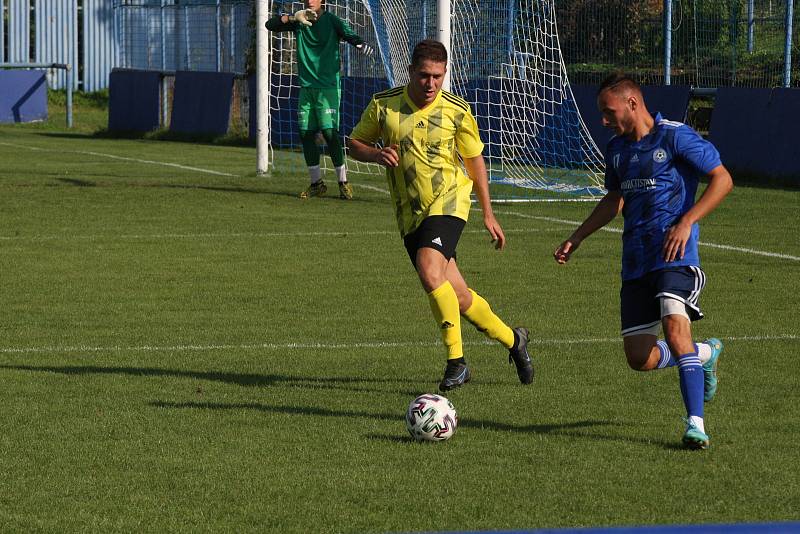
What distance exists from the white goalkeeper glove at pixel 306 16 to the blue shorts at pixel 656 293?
10.7 metres

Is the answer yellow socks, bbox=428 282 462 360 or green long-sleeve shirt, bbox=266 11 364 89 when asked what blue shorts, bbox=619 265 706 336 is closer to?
yellow socks, bbox=428 282 462 360

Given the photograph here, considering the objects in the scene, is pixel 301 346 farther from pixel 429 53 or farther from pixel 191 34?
pixel 191 34

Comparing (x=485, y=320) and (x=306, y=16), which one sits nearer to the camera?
(x=485, y=320)

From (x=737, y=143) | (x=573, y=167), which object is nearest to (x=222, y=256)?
(x=573, y=167)

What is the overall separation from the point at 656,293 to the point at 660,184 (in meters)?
0.45

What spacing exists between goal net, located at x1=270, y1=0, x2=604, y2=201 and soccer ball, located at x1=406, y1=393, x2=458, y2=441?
11040 mm

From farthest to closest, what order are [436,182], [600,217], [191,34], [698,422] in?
[191,34]
[436,182]
[600,217]
[698,422]

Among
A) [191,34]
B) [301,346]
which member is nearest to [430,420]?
[301,346]

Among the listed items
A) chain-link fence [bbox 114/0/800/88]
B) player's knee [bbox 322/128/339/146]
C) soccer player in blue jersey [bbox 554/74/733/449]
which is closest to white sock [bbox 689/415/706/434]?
soccer player in blue jersey [bbox 554/74/733/449]

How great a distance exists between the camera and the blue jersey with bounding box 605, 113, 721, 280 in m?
6.06

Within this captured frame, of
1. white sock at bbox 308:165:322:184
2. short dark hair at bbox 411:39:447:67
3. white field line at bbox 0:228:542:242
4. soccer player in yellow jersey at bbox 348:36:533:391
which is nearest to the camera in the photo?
short dark hair at bbox 411:39:447:67

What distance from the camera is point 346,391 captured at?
22.9 ft

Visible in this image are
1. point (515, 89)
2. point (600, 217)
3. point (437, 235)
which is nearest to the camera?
point (600, 217)

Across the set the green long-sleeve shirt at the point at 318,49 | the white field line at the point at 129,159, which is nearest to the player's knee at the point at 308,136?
the green long-sleeve shirt at the point at 318,49
